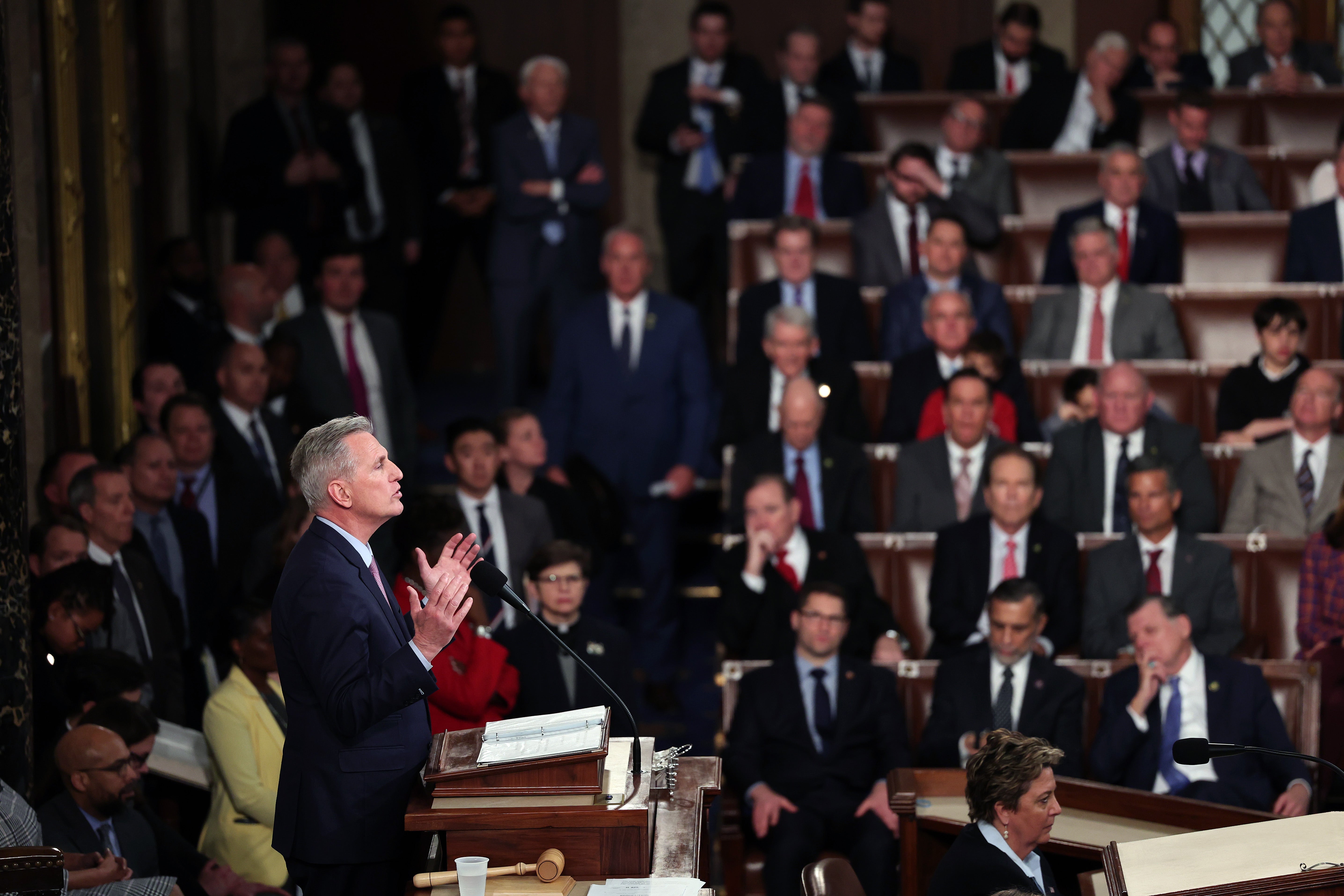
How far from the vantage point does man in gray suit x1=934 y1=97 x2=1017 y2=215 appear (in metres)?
6.18

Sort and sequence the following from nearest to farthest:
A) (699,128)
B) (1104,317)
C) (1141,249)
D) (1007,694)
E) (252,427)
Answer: (1007,694) → (252,427) → (1104,317) → (1141,249) → (699,128)

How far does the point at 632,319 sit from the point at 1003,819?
3061 millimetres

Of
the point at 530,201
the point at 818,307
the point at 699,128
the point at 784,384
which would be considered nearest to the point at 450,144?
→ the point at 530,201

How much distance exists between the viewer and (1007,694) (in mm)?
3939

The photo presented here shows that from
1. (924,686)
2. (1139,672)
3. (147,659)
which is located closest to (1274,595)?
(1139,672)

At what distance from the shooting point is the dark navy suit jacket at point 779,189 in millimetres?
6285

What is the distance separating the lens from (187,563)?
464cm

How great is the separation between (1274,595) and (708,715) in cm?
163

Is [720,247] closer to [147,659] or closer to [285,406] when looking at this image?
[285,406]

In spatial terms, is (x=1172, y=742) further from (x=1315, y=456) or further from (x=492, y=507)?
(x=492, y=507)

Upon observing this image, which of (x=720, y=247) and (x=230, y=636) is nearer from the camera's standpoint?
(x=230, y=636)

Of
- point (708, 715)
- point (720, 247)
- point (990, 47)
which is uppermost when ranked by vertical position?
point (990, 47)

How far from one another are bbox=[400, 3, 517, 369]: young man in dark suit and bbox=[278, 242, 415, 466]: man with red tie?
98cm

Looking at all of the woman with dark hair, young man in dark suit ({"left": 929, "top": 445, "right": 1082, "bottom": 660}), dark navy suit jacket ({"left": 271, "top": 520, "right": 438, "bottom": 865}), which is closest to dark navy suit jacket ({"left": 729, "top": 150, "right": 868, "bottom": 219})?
young man in dark suit ({"left": 929, "top": 445, "right": 1082, "bottom": 660})
